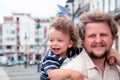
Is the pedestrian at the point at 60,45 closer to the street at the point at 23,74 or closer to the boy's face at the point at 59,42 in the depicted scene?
the boy's face at the point at 59,42

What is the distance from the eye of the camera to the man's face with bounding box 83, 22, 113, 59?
295cm

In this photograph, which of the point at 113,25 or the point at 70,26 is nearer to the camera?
the point at 113,25

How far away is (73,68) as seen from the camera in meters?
2.93

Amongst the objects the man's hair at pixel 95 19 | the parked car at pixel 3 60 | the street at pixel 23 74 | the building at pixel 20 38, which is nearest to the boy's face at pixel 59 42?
the man's hair at pixel 95 19

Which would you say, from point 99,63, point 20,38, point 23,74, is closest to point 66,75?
point 99,63

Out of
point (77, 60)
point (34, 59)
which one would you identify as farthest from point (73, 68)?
point (34, 59)

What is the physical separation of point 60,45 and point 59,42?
0.03 metres

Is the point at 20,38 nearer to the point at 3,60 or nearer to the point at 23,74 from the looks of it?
the point at 3,60

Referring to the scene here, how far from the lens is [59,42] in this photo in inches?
132

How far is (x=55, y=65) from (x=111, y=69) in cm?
38

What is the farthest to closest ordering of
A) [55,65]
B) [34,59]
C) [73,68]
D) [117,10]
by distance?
[34,59]
[117,10]
[55,65]
[73,68]

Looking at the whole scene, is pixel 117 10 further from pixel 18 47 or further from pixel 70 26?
pixel 18 47

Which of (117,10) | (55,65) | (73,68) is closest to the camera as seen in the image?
(73,68)

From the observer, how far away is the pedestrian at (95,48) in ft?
9.66
